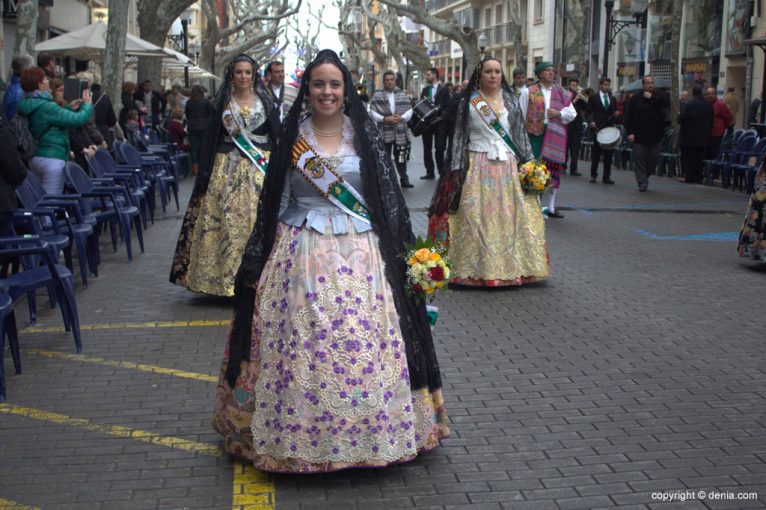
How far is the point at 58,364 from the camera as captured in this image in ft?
22.6

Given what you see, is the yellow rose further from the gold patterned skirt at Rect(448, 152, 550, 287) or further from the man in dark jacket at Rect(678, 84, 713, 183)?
the man in dark jacket at Rect(678, 84, 713, 183)

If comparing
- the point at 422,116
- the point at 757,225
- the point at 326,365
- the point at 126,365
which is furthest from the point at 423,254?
the point at 422,116

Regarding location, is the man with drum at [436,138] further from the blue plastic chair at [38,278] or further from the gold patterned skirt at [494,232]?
the blue plastic chair at [38,278]

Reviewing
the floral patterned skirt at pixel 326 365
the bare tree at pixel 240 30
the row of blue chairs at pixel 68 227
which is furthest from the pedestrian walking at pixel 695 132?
the bare tree at pixel 240 30

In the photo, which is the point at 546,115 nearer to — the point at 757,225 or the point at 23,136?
the point at 757,225

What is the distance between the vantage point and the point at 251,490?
4672 mm

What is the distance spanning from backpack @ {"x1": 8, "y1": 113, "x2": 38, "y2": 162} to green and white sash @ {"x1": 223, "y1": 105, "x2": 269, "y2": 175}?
2.12 metres

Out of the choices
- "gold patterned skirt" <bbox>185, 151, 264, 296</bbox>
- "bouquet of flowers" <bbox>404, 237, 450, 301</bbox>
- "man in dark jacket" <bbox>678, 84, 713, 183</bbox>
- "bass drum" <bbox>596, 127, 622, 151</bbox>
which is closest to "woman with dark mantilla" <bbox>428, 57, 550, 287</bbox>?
"gold patterned skirt" <bbox>185, 151, 264, 296</bbox>

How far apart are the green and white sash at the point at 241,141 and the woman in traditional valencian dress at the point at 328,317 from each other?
11.5 feet

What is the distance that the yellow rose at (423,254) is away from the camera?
4.79 meters

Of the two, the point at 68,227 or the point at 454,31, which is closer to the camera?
the point at 68,227

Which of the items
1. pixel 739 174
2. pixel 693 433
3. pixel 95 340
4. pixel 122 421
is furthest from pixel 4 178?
pixel 739 174

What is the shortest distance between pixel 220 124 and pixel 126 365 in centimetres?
252

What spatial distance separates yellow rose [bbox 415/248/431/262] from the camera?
4789 mm
